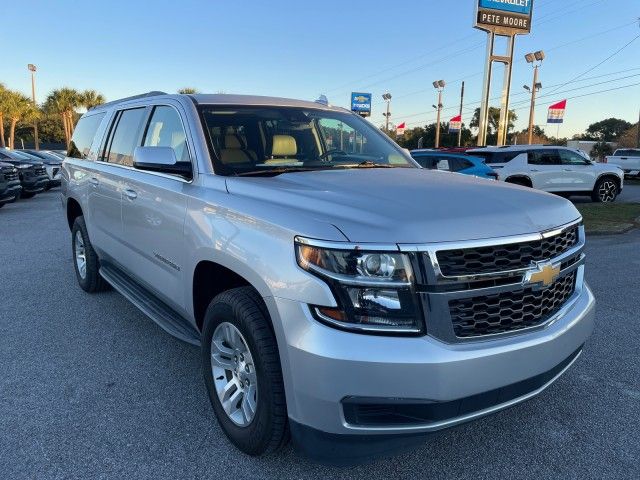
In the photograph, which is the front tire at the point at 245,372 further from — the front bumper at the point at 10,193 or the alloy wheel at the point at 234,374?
the front bumper at the point at 10,193

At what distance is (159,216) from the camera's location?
340cm

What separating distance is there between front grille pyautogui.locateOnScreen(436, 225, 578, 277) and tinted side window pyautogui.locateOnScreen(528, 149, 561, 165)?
43.9 feet

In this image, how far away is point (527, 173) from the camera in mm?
14453

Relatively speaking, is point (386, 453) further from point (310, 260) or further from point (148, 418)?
point (148, 418)

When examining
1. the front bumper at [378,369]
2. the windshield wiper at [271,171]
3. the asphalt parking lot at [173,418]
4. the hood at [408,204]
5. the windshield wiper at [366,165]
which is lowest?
the asphalt parking lot at [173,418]

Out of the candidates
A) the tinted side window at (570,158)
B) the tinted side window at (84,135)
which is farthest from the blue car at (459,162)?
the tinted side window at (84,135)

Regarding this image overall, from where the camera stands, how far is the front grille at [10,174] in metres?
12.8

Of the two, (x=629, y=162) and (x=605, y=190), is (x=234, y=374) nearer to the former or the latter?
(x=605, y=190)

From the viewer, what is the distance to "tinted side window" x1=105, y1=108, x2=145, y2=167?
4.19m

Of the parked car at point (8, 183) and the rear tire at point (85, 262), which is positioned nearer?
the rear tire at point (85, 262)

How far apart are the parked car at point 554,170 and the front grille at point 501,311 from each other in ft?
40.9

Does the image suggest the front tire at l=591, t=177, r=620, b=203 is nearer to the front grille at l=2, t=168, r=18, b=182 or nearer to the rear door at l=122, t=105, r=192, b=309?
the rear door at l=122, t=105, r=192, b=309

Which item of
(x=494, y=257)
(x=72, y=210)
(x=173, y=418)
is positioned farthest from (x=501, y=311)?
(x=72, y=210)

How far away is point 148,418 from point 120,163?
227cm
